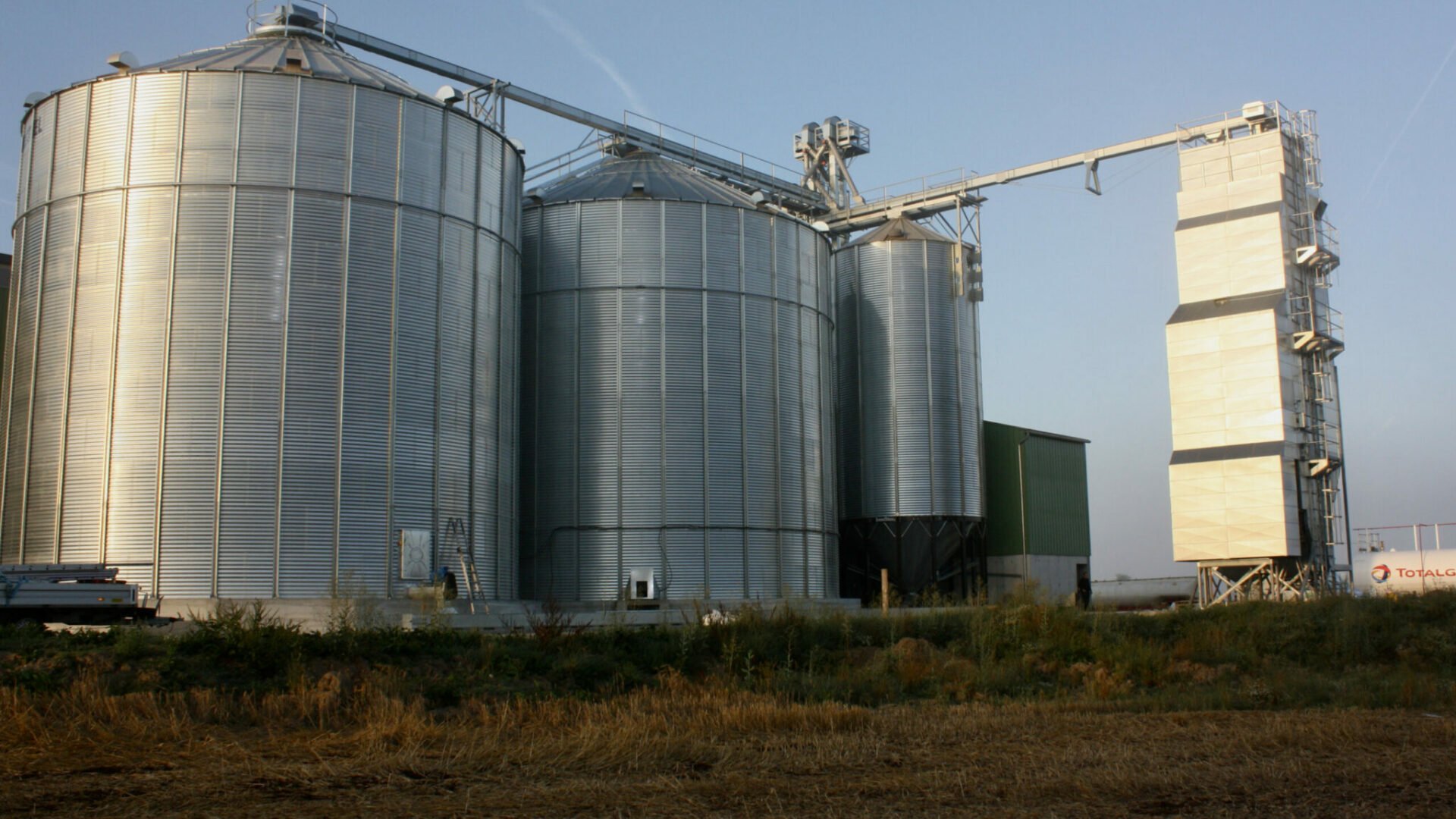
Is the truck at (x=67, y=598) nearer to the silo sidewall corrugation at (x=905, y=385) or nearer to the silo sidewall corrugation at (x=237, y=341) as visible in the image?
the silo sidewall corrugation at (x=237, y=341)

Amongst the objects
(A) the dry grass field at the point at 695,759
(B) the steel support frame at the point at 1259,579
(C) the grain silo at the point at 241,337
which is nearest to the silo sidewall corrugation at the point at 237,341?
(C) the grain silo at the point at 241,337

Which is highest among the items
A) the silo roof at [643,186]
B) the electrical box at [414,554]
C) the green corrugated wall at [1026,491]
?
the silo roof at [643,186]

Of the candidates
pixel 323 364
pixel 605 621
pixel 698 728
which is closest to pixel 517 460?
pixel 323 364

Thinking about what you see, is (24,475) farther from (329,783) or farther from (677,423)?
(329,783)

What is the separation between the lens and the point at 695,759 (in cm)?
1465

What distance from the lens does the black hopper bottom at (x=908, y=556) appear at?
5125cm

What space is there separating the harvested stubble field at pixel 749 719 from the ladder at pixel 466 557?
10936mm

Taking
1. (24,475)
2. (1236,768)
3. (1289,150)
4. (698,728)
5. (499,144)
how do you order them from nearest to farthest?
(1236,768) < (698,728) < (24,475) < (499,144) < (1289,150)

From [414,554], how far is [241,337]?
704cm

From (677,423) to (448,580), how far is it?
10.6 metres

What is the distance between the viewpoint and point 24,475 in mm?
33344

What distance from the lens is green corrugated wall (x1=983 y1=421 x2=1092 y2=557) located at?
56.7m

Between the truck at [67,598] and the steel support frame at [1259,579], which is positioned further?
the steel support frame at [1259,579]

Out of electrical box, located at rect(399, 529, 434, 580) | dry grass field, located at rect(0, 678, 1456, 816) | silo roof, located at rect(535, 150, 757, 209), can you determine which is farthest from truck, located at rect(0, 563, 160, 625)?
silo roof, located at rect(535, 150, 757, 209)
